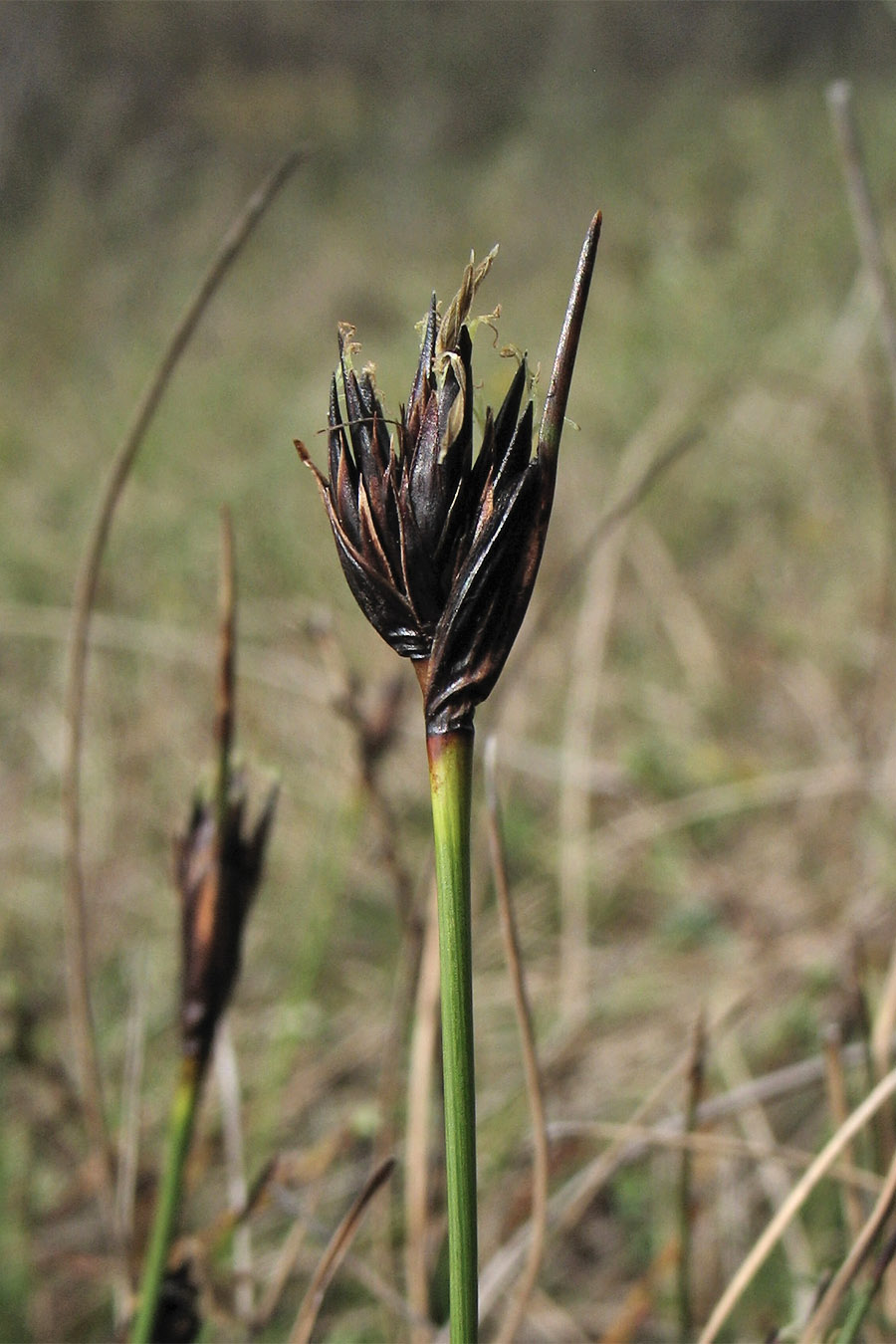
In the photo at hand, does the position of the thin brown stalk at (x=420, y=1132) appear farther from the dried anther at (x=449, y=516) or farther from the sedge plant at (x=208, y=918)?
the dried anther at (x=449, y=516)

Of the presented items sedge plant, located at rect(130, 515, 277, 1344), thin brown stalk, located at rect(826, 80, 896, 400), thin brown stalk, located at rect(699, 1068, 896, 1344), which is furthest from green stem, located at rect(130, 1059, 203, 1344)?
thin brown stalk, located at rect(826, 80, 896, 400)

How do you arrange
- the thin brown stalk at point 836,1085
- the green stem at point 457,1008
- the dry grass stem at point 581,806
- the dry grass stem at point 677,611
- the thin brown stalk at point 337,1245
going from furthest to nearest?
the dry grass stem at point 677,611 → the dry grass stem at point 581,806 → the thin brown stalk at point 836,1085 → the thin brown stalk at point 337,1245 → the green stem at point 457,1008

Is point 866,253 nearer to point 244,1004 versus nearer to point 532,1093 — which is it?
point 532,1093

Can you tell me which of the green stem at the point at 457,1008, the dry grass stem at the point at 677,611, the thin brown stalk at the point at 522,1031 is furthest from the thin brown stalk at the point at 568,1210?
the dry grass stem at the point at 677,611

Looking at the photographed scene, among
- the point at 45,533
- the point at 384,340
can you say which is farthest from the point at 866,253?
the point at 384,340

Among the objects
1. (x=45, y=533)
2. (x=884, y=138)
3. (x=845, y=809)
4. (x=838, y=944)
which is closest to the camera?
(x=838, y=944)

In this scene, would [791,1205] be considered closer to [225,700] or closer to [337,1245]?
[337,1245]

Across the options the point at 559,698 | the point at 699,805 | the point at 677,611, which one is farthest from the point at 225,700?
the point at 677,611

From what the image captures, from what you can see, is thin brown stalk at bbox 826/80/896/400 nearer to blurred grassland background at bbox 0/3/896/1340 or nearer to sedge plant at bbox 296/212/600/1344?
blurred grassland background at bbox 0/3/896/1340
